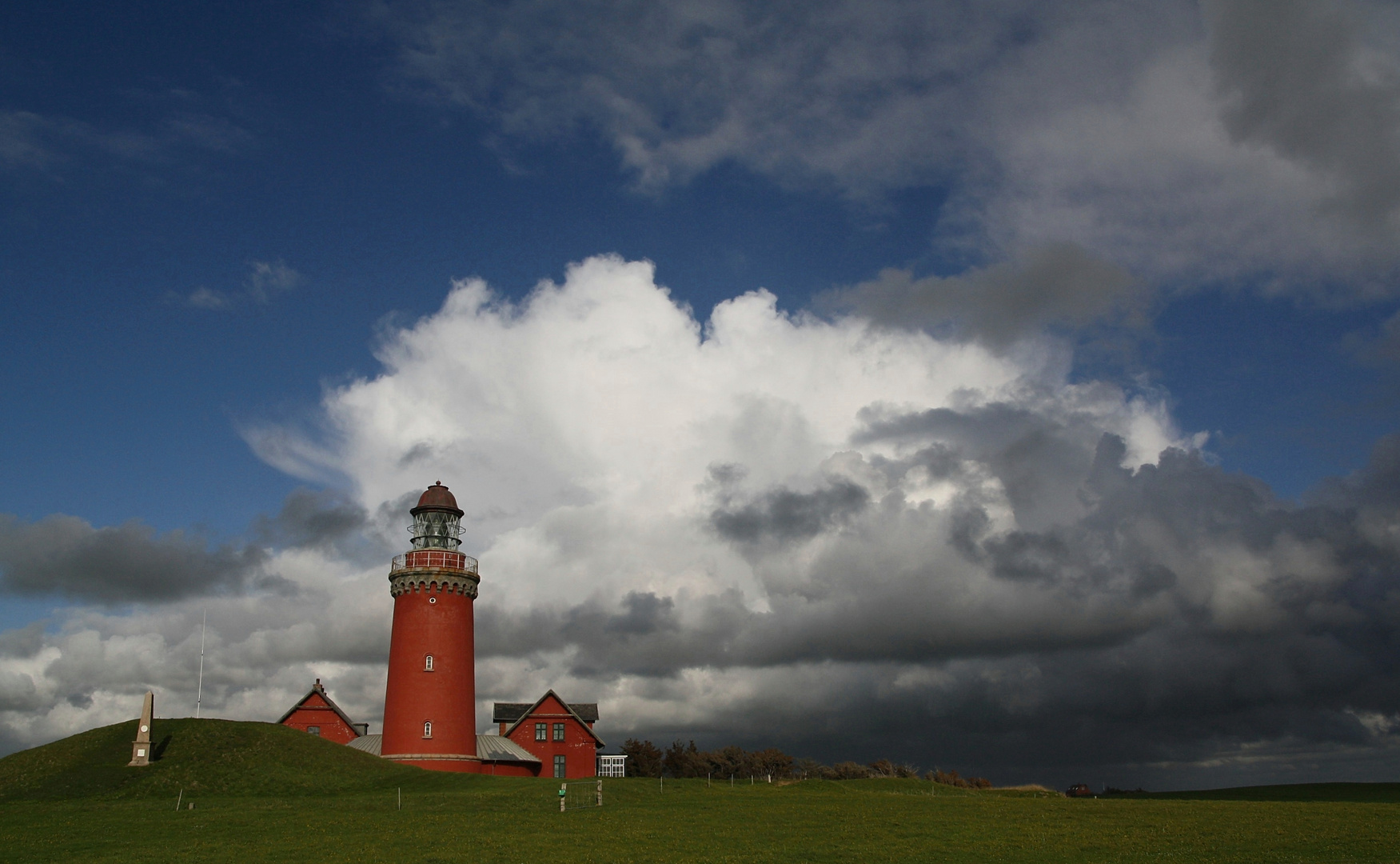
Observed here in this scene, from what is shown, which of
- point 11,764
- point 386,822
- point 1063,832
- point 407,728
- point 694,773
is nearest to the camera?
point 1063,832

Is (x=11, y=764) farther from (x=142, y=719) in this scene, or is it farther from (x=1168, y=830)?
(x=1168, y=830)

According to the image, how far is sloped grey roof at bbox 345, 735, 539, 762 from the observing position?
68750 millimetres

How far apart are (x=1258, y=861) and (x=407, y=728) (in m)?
48.6

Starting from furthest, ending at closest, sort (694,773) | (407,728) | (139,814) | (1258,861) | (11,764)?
1. (694,773)
2. (407,728)
3. (11,764)
4. (139,814)
5. (1258,861)

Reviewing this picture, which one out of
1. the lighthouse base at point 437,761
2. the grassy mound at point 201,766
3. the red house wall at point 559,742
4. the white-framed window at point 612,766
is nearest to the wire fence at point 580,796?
the grassy mound at point 201,766

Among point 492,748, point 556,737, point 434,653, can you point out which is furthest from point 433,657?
point 556,737

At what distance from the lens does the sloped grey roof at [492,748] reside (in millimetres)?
68750

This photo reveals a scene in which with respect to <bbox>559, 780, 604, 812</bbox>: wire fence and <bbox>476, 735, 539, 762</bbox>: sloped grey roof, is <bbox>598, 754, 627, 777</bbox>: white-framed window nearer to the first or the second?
<bbox>476, 735, 539, 762</bbox>: sloped grey roof

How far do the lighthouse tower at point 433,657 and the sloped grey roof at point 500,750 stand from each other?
161 inches

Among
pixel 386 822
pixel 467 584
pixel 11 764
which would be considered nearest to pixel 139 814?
pixel 386 822

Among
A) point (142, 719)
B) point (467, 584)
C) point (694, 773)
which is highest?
point (467, 584)

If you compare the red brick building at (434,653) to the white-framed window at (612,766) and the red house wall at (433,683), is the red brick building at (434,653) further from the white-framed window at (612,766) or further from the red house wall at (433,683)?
the white-framed window at (612,766)

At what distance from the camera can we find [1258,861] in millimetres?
26062

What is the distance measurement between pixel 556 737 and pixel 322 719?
18.2 metres
